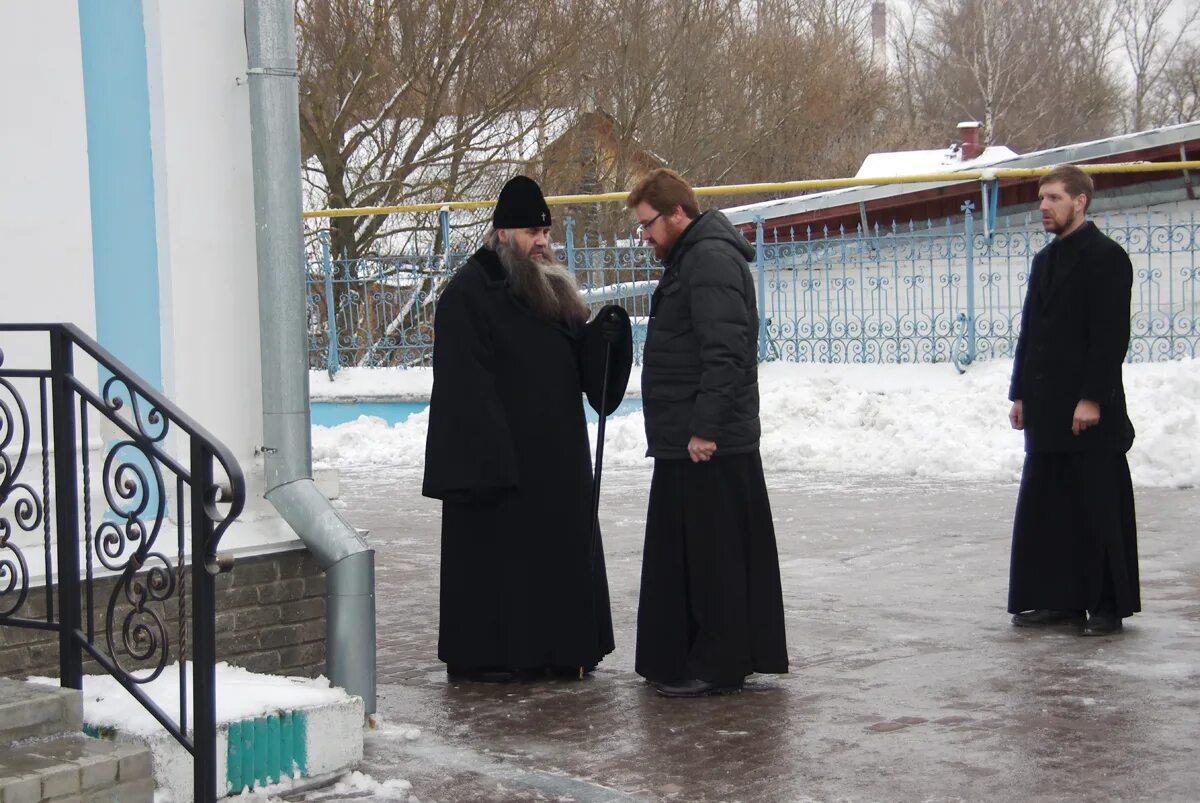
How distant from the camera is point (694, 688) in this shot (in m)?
5.40

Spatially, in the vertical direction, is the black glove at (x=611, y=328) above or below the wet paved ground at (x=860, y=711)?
above

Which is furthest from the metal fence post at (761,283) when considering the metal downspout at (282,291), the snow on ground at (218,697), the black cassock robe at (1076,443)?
the snow on ground at (218,697)

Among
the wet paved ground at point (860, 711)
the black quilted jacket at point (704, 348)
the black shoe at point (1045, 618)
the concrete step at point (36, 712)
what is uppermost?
the black quilted jacket at point (704, 348)

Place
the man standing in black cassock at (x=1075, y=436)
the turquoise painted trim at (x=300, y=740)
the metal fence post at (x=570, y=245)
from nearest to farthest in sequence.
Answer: the turquoise painted trim at (x=300, y=740)
the man standing in black cassock at (x=1075, y=436)
the metal fence post at (x=570, y=245)

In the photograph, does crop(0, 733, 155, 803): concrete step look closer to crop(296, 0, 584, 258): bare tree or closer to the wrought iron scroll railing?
the wrought iron scroll railing

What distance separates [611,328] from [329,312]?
911 cm

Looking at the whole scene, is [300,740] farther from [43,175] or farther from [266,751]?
[43,175]

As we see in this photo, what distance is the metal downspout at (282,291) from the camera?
5.12 metres

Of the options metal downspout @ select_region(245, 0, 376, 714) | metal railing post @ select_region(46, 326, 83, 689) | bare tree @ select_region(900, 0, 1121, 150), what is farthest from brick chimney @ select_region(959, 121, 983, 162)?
bare tree @ select_region(900, 0, 1121, 150)

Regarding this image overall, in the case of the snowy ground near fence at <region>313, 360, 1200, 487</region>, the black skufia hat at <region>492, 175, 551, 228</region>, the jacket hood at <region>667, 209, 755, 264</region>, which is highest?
the black skufia hat at <region>492, 175, 551, 228</region>

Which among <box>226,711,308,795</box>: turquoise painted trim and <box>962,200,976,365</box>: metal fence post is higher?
<box>962,200,976,365</box>: metal fence post

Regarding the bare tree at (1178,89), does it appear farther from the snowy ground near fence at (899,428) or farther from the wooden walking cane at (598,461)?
the wooden walking cane at (598,461)

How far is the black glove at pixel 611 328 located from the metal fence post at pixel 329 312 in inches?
357

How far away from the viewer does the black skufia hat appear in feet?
19.2
